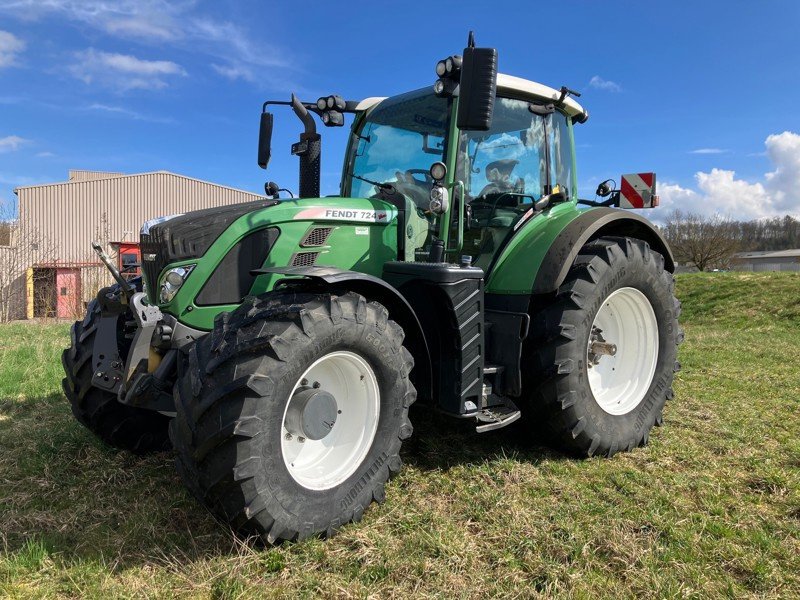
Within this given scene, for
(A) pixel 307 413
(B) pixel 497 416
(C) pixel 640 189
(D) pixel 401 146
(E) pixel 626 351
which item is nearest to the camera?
(A) pixel 307 413

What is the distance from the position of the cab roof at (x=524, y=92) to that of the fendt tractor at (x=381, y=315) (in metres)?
0.02

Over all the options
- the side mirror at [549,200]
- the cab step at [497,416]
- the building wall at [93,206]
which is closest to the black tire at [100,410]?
the cab step at [497,416]

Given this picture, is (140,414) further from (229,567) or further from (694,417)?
(694,417)

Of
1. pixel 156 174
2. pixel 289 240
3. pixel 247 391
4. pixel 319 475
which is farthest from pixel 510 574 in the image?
pixel 156 174

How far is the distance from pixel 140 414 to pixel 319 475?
63.7 inches

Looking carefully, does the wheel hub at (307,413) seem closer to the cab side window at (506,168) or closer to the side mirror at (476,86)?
the side mirror at (476,86)

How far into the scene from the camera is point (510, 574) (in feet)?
7.74

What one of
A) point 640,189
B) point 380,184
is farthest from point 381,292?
point 640,189

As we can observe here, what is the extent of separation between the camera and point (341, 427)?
2896 mm

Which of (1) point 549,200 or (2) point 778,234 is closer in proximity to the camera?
(1) point 549,200

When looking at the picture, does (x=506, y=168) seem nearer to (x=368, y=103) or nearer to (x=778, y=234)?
(x=368, y=103)

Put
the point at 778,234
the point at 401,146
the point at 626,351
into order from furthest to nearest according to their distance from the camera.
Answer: the point at 778,234 → the point at 626,351 → the point at 401,146

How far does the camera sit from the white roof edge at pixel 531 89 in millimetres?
3824

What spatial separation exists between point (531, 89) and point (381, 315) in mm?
2154
